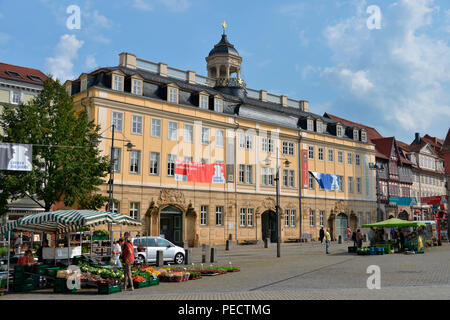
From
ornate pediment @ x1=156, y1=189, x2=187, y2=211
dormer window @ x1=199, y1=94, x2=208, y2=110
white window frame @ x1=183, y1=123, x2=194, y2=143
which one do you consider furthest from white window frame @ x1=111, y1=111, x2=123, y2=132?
dormer window @ x1=199, y1=94, x2=208, y2=110

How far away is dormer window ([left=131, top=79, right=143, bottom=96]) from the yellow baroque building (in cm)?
8

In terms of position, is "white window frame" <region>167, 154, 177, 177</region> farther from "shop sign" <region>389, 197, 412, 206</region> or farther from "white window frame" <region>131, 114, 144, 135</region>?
"shop sign" <region>389, 197, 412, 206</region>

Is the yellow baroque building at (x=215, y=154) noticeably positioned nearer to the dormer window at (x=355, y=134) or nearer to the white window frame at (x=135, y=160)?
the white window frame at (x=135, y=160)

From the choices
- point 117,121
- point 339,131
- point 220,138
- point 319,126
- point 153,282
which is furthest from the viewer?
point 339,131

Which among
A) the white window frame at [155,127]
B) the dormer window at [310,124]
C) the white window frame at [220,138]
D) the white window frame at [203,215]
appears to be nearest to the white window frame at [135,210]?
the white window frame at [155,127]

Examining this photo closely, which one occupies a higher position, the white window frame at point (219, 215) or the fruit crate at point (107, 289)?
the white window frame at point (219, 215)

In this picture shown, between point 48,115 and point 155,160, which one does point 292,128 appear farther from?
point 48,115

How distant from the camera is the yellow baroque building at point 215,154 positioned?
3684 centimetres

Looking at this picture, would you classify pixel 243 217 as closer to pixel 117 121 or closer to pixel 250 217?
pixel 250 217

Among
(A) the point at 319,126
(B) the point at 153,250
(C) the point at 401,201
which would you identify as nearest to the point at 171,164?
(B) the point at 153,250

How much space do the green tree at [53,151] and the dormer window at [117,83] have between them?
7282 mm

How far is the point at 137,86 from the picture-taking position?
3822cm

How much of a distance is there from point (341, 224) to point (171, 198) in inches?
974

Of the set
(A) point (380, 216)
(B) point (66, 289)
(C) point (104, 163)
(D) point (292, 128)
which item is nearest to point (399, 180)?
(A) point (380, 216)
